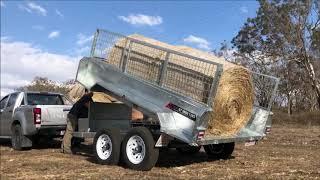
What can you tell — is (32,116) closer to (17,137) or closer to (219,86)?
(17,137)

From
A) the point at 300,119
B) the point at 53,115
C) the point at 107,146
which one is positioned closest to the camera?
the point at 107,146

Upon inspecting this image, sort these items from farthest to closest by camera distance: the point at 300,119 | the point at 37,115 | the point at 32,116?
the point at 300,119 → the point at 32,116 → the point at 37,115

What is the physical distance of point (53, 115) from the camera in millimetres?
13922

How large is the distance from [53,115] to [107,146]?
367cm

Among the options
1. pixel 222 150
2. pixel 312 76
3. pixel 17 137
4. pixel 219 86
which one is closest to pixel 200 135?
pixel 219 86

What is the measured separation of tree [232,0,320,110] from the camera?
3944 centimetres

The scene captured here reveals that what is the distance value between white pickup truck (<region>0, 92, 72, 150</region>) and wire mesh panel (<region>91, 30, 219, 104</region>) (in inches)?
141

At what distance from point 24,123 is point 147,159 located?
5656 mm

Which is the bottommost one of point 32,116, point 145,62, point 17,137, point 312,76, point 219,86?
point 17,137

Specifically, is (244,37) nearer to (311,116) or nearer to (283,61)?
(283,61)

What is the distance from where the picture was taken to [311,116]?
31.7 metres

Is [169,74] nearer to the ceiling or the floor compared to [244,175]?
nearer to the ceiling

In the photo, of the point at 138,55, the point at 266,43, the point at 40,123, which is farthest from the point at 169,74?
the point at 266,43

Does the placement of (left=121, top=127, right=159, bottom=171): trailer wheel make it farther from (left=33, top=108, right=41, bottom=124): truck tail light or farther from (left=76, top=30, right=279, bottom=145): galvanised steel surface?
(left=33, top=108, right=41, bottom=124): truck tail light
